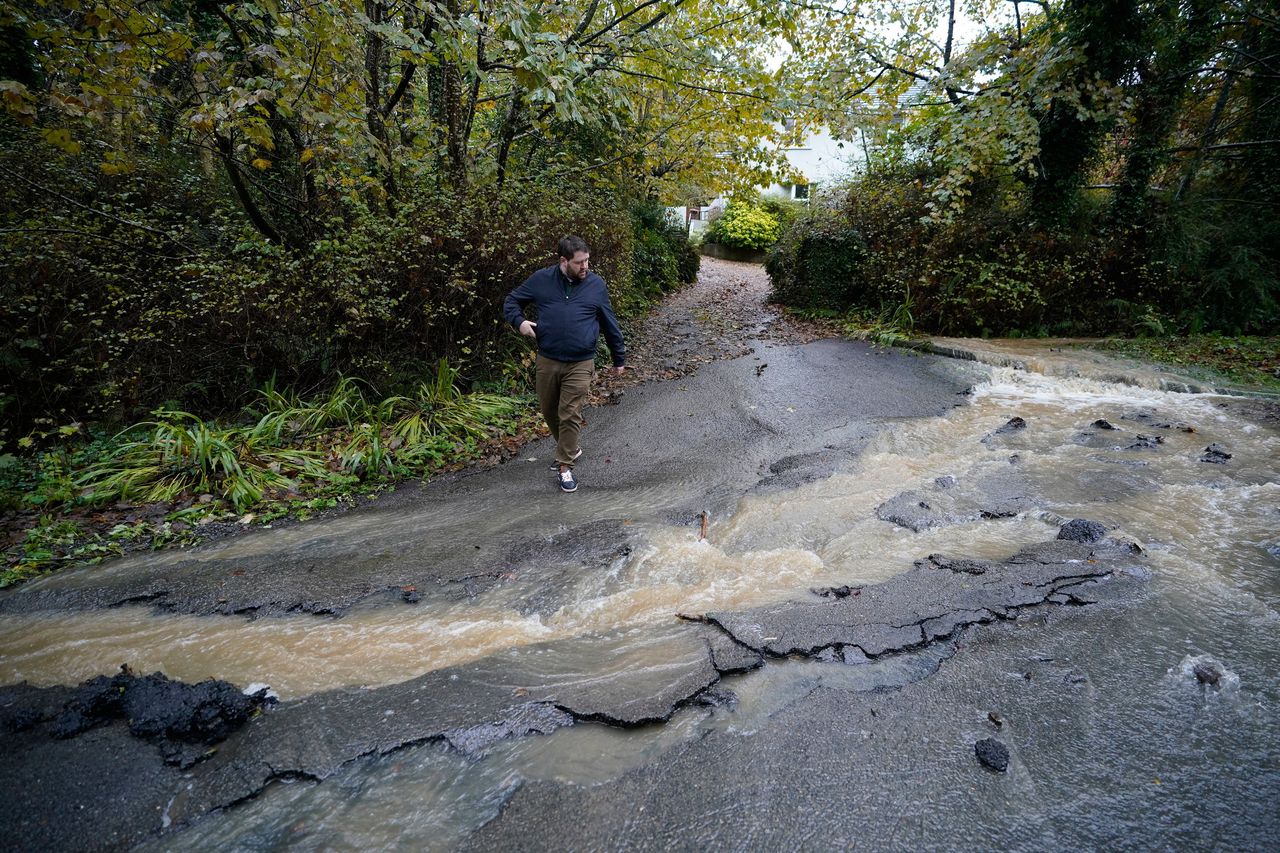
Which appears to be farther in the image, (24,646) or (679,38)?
(679,38)

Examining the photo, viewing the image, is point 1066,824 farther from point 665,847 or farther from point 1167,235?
point 1167,235

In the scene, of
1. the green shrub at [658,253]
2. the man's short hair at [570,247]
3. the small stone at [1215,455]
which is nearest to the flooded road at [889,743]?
the small stone at [1215,455]

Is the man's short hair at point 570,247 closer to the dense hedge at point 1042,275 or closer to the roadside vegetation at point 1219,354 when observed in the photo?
the dense hedge at point 1042,275

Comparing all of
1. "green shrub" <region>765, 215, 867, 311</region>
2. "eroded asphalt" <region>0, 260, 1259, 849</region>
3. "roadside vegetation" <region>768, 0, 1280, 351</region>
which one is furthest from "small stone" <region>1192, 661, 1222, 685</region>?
"green shrub" <region>765, 215, 867, 311</region>

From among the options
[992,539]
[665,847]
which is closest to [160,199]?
[665,847]

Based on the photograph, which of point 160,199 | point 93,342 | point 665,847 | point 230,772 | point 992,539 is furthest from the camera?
point 160,199

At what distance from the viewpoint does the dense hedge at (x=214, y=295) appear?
528 centimetres

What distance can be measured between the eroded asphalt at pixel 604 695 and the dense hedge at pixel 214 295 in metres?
2.36

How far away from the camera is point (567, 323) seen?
470 centimetres

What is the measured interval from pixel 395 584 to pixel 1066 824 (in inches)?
140

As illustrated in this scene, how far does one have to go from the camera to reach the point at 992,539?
3.86m

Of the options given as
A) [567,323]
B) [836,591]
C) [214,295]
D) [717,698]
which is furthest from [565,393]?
[214,295]

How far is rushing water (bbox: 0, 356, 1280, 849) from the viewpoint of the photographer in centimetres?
215

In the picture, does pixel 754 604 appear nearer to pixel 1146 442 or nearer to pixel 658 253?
pixel 1146 442
